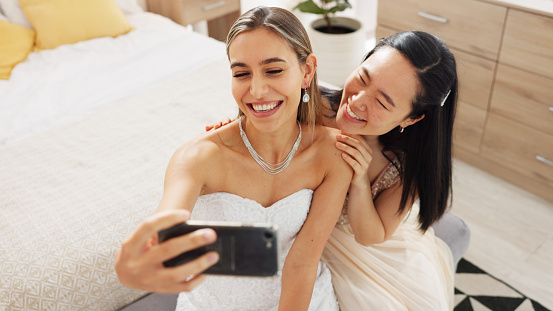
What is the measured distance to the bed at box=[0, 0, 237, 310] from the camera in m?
1.56

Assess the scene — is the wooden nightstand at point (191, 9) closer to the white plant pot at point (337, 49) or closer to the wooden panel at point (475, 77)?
the white plant pot at point (337, 49)

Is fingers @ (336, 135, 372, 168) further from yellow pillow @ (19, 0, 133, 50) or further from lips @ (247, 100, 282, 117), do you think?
yellow pillow @ (19, 0, 133, 50)

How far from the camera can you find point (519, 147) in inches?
98.7

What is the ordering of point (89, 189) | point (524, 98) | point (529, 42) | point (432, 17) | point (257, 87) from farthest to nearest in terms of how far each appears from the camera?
point (432, 17) < point (524, 98) < point (529, 42) < point (89, 189) < point (257, 87)

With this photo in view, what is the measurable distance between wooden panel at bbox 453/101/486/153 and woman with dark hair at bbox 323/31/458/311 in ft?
3.94

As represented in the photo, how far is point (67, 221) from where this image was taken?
66.5 inches

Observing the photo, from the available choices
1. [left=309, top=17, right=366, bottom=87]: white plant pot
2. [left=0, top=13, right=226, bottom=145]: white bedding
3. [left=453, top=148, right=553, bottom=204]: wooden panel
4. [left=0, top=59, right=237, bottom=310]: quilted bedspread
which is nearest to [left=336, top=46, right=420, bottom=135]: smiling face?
[left=0, top=59, right=237, bottom=310]: quilted bedspread

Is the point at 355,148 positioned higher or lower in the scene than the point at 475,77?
higher

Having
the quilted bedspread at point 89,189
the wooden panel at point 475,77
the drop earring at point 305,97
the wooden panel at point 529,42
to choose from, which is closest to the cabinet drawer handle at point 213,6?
the quilted bedspread at point 89,189

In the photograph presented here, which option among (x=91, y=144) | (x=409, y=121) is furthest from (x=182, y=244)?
(x=91, y=144)

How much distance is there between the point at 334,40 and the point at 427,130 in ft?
6.43

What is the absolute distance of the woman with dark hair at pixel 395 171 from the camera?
129 centimetres

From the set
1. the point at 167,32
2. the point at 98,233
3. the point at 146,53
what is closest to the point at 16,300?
the point at 98,233

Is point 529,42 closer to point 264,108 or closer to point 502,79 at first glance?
point 502,79
